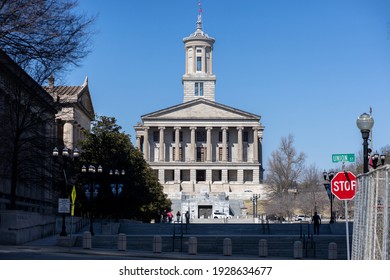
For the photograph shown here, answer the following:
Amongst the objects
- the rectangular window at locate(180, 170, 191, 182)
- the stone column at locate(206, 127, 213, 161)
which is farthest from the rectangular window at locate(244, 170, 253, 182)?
the rectangular window at locate(180, 170, 191, 182)

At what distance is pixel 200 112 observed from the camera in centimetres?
13488

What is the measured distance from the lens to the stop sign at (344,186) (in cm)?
1523

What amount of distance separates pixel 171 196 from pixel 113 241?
283 feet

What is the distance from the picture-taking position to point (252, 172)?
134 meters

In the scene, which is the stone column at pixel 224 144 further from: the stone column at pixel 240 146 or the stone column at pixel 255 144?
the stone column at pixel 255 144

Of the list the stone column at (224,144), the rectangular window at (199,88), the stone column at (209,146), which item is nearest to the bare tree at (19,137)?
the stone column at (209,146)

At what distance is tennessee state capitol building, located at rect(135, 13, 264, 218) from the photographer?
13175 centimetres

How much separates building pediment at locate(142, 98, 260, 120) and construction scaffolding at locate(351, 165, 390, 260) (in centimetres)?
12086

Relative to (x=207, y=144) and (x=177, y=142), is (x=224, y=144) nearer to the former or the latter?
(x=207, y=144)

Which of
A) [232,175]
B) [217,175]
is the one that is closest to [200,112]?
[217,175]

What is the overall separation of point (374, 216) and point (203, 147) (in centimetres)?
12595

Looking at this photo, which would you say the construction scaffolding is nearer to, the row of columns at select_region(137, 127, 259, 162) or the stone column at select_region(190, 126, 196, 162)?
the row of columns at select_region(137, 127, 259, 162)
